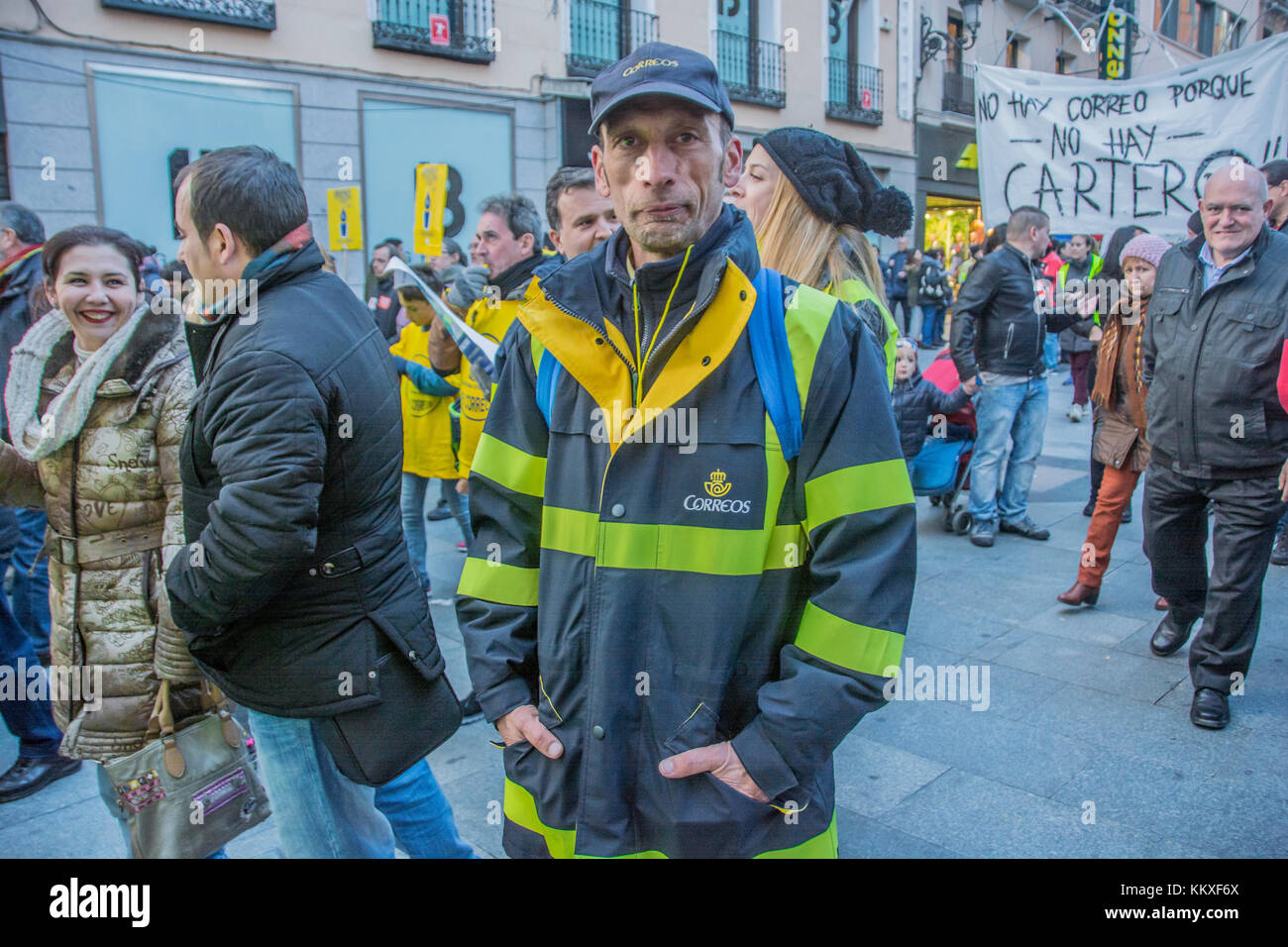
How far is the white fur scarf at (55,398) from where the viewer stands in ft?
7.96

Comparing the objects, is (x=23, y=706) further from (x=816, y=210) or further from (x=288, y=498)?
(x=816, y=210)

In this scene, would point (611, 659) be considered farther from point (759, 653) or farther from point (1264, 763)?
point (1264, 763)

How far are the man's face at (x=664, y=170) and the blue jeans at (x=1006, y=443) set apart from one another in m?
5.25

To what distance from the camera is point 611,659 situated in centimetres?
165

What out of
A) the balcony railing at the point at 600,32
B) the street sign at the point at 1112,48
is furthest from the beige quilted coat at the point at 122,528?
the street sign at the point at 1112,48

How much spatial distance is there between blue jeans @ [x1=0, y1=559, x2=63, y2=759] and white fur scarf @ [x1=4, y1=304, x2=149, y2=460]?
127cm

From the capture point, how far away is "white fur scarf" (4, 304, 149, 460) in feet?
7.96

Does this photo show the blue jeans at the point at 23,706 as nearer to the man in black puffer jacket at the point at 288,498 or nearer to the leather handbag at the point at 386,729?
the man in black puffer jacket at the point at 288,498

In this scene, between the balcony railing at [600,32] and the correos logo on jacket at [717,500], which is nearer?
the correos logo on jacket at [717,500]

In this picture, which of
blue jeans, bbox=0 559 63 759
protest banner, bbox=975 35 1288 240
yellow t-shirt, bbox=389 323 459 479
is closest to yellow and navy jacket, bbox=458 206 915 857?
blue jeans, bbox=0 559 63 759

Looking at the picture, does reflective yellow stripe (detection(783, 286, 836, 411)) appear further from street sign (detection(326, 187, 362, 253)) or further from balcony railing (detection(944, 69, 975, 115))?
balcony railing (detection(944, 69, 975, 115))

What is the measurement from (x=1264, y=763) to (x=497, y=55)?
15.5 metres

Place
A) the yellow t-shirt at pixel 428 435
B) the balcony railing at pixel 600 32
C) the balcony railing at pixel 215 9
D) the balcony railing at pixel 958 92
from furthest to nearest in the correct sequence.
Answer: the balcony railing at pixel 958 92 → the balcony railing at pixel 600 32 → the balcony railing at pixel 215 9 → the yellow t-shirt at pixel 428 435
